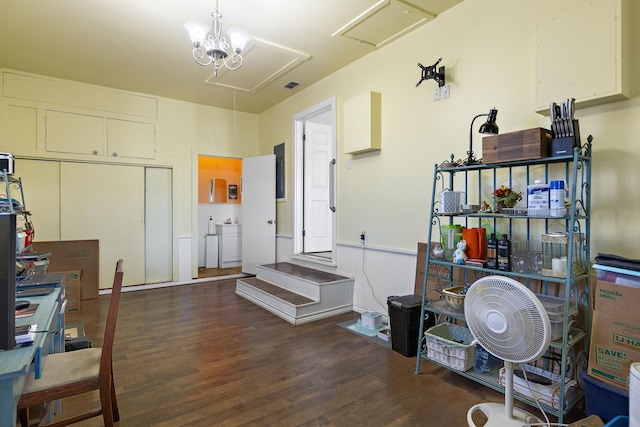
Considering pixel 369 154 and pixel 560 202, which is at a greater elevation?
pixel 369 154

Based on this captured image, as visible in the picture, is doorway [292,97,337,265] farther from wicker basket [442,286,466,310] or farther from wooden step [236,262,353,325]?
wicker basket [442,286,466,310]

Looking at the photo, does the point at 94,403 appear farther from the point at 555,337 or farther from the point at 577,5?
the point at 577,5

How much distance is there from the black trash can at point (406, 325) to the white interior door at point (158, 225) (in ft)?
13.0

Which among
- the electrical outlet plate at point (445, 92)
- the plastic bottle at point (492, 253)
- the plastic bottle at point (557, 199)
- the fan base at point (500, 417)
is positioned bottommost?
the fan base at point (500, 417)

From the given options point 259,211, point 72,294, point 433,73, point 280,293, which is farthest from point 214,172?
point 433,73

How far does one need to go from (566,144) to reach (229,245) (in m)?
5.92

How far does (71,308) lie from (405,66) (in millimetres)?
4621

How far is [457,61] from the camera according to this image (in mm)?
2988

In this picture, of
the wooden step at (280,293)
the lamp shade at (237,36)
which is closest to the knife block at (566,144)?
the lamp shade at (237,36)

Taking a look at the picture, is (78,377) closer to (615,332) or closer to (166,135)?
(615,332)

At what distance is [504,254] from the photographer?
7.38 feet

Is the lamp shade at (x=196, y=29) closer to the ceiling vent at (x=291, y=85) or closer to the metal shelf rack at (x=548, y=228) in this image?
the metal shelf rack at (x=548, y=228)

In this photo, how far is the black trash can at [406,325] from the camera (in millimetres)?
2840

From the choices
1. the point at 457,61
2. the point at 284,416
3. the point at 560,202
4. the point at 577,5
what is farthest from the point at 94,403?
the point at 577,5
